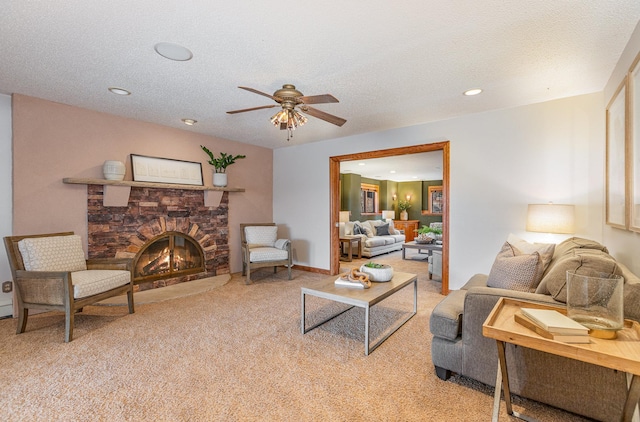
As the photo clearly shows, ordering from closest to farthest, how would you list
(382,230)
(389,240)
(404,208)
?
(389,240) → (382,230) → (404,208)

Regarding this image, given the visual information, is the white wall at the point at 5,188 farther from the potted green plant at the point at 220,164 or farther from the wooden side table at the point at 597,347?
the wooden side table at the point at 597,347

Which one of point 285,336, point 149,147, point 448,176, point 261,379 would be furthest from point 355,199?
point 261,379

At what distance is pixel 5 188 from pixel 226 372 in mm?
3223

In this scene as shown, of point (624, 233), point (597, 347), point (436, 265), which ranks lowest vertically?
point (436, 265)

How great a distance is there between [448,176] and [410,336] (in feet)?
7.43

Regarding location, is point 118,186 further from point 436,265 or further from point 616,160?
point 616,160

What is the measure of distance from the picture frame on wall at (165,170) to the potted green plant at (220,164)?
0.22 m

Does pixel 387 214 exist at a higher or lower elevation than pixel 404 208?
lower

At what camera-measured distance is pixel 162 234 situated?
4355 millimetres

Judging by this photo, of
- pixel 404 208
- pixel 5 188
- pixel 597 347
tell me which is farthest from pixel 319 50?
pixel 404 208

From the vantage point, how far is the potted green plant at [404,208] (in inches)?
446

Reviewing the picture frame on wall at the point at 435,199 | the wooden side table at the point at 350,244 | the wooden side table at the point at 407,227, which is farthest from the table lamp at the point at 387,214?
the wooden side table at the point at 350,244

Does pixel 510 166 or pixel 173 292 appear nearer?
pixel 510 166

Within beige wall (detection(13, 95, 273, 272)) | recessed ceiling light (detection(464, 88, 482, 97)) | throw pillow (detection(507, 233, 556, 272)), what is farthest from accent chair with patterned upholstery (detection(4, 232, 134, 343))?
recessed ceiling light (detection(464, 88, 482, 97))
